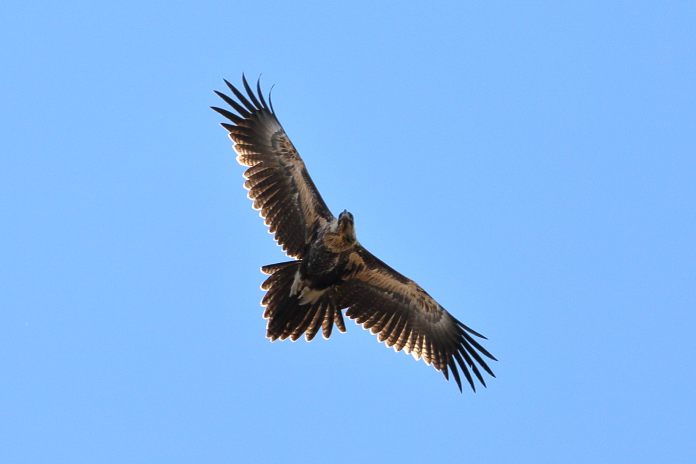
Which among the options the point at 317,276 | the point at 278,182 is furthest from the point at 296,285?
the point at 278,182

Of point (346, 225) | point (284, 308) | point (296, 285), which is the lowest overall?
point (284, 308)

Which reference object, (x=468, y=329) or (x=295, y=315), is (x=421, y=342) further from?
A: (x=295, y=315)

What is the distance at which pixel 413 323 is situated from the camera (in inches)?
640

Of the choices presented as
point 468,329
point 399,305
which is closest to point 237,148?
point 399,305

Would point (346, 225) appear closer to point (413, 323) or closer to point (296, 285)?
point (296, 285)

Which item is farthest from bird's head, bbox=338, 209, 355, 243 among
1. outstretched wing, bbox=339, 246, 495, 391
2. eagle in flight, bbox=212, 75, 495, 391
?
outstretched wing, bbox=339, 246, 495, 391

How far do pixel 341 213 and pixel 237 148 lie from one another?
7.35 feet

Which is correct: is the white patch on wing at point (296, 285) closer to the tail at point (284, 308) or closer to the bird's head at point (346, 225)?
the tail at point (284, 308)

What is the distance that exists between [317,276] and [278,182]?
159 centimetres

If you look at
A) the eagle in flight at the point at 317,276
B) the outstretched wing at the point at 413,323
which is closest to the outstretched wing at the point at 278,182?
the eagle in flight at the point at 317,276

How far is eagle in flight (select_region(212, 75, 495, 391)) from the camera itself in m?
15.0

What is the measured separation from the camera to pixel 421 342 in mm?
16297

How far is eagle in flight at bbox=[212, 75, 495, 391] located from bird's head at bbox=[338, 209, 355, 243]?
1 cm

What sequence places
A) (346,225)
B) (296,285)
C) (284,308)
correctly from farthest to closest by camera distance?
(284,308) → (296,285) → (346,225)
